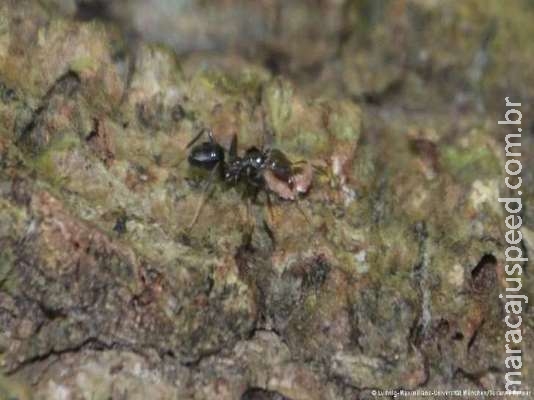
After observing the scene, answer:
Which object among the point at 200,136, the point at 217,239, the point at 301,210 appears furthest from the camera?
the point at 200,136

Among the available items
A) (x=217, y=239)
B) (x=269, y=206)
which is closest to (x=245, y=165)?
(x=269, y=206)

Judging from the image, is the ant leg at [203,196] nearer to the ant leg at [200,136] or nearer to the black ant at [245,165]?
the black ant at [245,165]

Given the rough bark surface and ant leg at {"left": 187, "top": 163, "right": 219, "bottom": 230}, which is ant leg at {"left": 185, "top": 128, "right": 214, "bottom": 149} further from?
ant leg at {"left": 187, "top": 163, "right": 219, "bottom": 230}

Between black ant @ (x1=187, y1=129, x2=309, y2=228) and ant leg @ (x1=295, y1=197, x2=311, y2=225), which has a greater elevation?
black ant @ (x1=187, y1=129, x2=309, y2=228)

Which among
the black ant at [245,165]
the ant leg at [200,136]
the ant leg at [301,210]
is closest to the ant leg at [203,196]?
the black ant at [245,165]

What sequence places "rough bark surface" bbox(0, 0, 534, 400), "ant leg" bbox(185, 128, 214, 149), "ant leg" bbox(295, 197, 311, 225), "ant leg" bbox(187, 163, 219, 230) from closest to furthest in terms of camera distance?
1. "rough bark surface" bbox(0, 0, 534, 400)
2. "ant leg" bbox(187, 163, 219, 230)
3. "ant leg" bbox(295, 197, 311, 225)
4. "ant leg" bbox(185, 128, 214, 149)

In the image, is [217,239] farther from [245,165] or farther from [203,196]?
[245,165]

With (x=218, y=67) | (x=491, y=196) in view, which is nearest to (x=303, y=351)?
(x=491, y=196)

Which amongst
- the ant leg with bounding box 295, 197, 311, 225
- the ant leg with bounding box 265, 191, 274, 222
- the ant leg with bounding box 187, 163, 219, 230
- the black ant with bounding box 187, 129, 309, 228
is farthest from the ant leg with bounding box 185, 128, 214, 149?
the ant leg with bounding box 295, 197, 311, 225
